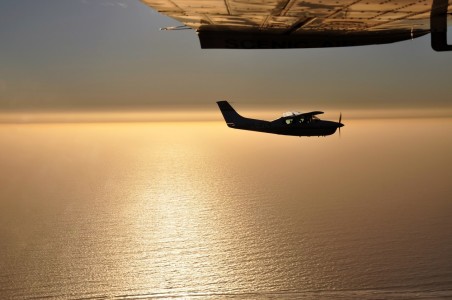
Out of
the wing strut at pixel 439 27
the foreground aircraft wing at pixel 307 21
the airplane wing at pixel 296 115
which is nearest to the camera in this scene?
the foreground aircraft wing at pixel 307 21

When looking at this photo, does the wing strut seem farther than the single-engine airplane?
No

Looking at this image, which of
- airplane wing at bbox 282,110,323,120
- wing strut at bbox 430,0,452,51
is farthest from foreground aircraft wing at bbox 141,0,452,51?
airplane wing at bbox 282,110,323,120

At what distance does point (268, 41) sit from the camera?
813cm

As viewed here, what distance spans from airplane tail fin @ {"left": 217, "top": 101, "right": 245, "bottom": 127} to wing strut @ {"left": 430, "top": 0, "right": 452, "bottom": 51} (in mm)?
27958

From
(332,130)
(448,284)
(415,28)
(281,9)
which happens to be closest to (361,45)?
(415,28)

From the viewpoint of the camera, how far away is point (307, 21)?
713 cm

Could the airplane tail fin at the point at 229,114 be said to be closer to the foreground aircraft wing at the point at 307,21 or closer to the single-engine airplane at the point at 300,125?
the single-engine airplane at the point at 300,125

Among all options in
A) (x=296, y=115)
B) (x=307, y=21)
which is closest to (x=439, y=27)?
(x=307, y=21)

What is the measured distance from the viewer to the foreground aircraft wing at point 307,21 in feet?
19.1

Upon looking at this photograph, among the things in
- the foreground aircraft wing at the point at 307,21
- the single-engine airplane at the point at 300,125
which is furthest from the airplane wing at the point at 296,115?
the foreground aircraft wing at the point at 307,21

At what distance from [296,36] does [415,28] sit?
9.28ft

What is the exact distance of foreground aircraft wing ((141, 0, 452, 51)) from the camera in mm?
5828

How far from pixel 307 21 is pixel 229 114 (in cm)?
3258

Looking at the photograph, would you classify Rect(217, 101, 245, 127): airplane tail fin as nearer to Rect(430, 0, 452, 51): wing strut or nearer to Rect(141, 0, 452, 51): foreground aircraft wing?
Rect(141, 0, 452, 51): foreground aircraft wing
